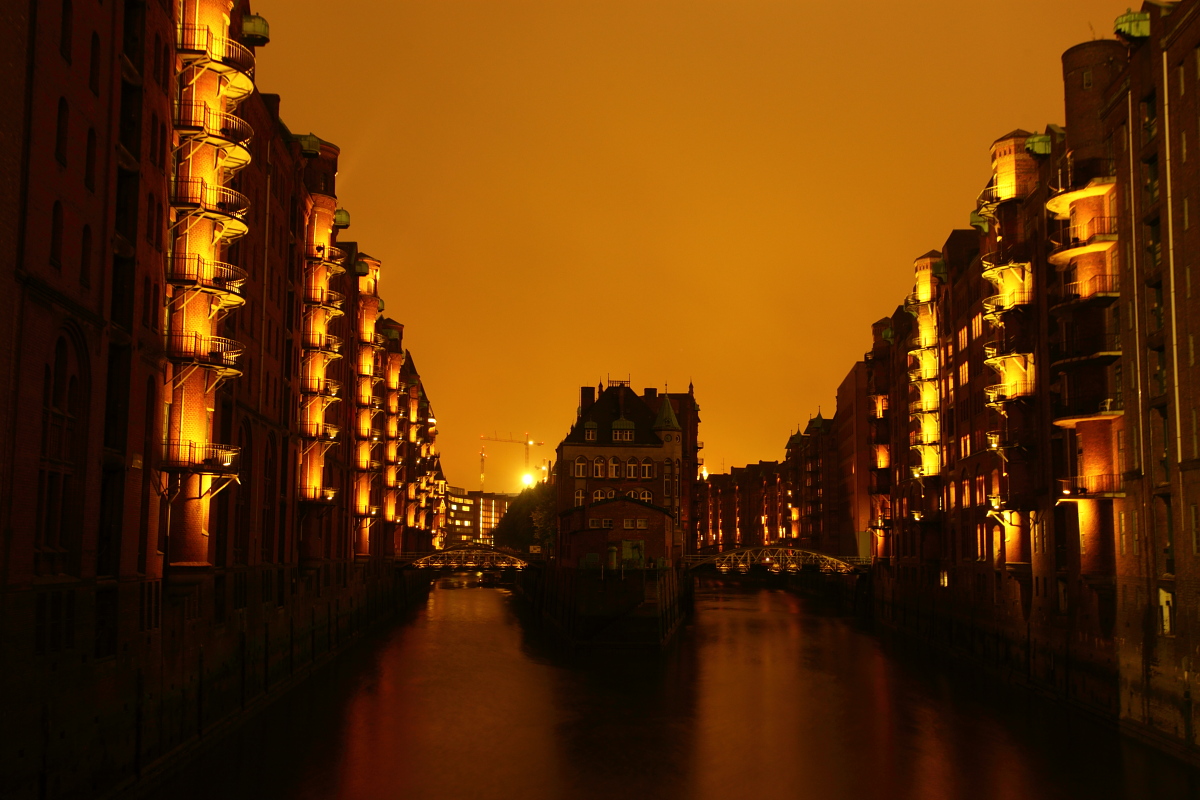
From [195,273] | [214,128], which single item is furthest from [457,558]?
[214,128]

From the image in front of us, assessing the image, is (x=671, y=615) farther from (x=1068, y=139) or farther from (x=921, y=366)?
(x=1068, y=139)

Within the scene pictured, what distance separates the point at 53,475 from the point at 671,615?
57.3m

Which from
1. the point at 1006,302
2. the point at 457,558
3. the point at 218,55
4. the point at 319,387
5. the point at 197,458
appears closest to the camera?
the point at 197,458

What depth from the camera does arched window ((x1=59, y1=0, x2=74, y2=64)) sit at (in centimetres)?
2602

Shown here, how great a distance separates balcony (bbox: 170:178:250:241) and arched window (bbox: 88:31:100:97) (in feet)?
22.9

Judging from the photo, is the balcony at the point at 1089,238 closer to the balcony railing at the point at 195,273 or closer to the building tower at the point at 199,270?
the building tower at the point at 199,270

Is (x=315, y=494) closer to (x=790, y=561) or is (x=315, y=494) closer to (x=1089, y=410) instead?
(x=1089, y=410)

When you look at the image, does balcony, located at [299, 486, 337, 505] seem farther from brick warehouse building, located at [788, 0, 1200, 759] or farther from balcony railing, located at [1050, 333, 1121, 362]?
balcony railing, located at [1050, 333, 1121, 362]

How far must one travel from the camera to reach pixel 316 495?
58969 mm

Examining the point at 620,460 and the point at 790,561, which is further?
the point at 790,561

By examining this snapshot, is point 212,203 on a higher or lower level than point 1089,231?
lower

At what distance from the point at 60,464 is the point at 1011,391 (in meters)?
39.3

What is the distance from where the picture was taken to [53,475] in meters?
26.2

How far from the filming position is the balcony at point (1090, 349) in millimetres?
39438
